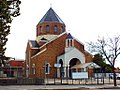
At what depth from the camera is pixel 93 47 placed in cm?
4228

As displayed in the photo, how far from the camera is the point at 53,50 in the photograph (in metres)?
74.3

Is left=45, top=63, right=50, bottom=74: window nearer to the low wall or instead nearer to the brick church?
the brick church

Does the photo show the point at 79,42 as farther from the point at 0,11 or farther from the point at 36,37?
the point at 0,11

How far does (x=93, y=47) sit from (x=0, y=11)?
2071 centimetres

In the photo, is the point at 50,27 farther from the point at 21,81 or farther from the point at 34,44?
the point at 21,81

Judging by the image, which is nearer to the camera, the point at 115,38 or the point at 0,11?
the point at 0,11

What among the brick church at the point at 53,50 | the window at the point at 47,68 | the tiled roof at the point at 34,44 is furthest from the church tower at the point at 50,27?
the window at the point at 47,68

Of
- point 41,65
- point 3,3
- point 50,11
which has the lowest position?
point 41,65

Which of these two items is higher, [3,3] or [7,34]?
[3,3]

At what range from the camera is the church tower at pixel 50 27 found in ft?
266

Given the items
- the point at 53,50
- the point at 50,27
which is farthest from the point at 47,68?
the point at 50,27

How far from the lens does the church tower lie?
266 ft

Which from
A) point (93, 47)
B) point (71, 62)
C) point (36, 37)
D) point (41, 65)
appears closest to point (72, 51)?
point (71, 62)

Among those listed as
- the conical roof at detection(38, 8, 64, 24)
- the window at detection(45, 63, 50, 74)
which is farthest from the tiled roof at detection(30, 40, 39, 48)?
the window at detection(45, 63, 50, 74)
